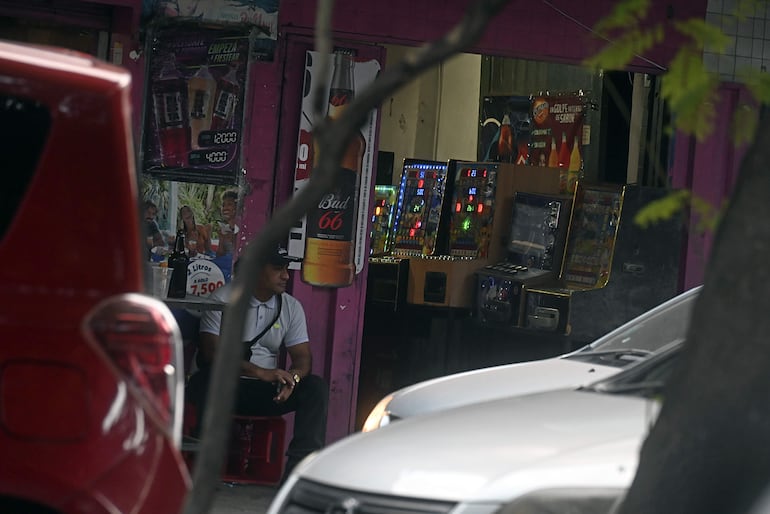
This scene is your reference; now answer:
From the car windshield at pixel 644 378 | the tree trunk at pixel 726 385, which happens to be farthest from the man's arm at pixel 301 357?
the tree trunk at pixel 726 385

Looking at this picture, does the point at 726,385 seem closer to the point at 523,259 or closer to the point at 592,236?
the point at 592,236

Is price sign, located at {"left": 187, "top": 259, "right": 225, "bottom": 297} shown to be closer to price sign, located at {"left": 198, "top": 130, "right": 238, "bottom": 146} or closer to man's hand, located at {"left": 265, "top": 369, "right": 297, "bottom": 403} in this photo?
price sign, located at {"left": 198, "top": 130, "right": 238, "bottom": 146}

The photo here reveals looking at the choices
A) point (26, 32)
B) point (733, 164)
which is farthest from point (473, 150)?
point (26, 32)

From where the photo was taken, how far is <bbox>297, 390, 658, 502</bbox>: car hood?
3.77 meters

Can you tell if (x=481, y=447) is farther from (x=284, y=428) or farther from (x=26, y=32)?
(x=26, y=32)

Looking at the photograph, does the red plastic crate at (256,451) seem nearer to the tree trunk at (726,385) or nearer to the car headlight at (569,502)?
the car headlight at (569,502)

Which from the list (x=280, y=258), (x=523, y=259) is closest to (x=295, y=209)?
(x=280, y=258)

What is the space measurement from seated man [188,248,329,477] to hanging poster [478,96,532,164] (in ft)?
14.7

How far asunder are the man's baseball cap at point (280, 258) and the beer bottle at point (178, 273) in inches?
20.9

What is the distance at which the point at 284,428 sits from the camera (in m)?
7.78

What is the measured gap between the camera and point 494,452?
3.94 metres

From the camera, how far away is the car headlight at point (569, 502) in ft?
12.2

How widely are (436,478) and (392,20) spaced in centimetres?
537

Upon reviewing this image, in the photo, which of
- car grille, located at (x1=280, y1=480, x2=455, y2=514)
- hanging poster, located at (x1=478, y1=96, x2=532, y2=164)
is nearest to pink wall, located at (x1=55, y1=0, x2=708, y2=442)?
hanging poster, located at (x1=478, y1=96, x2=532, y2=164)
